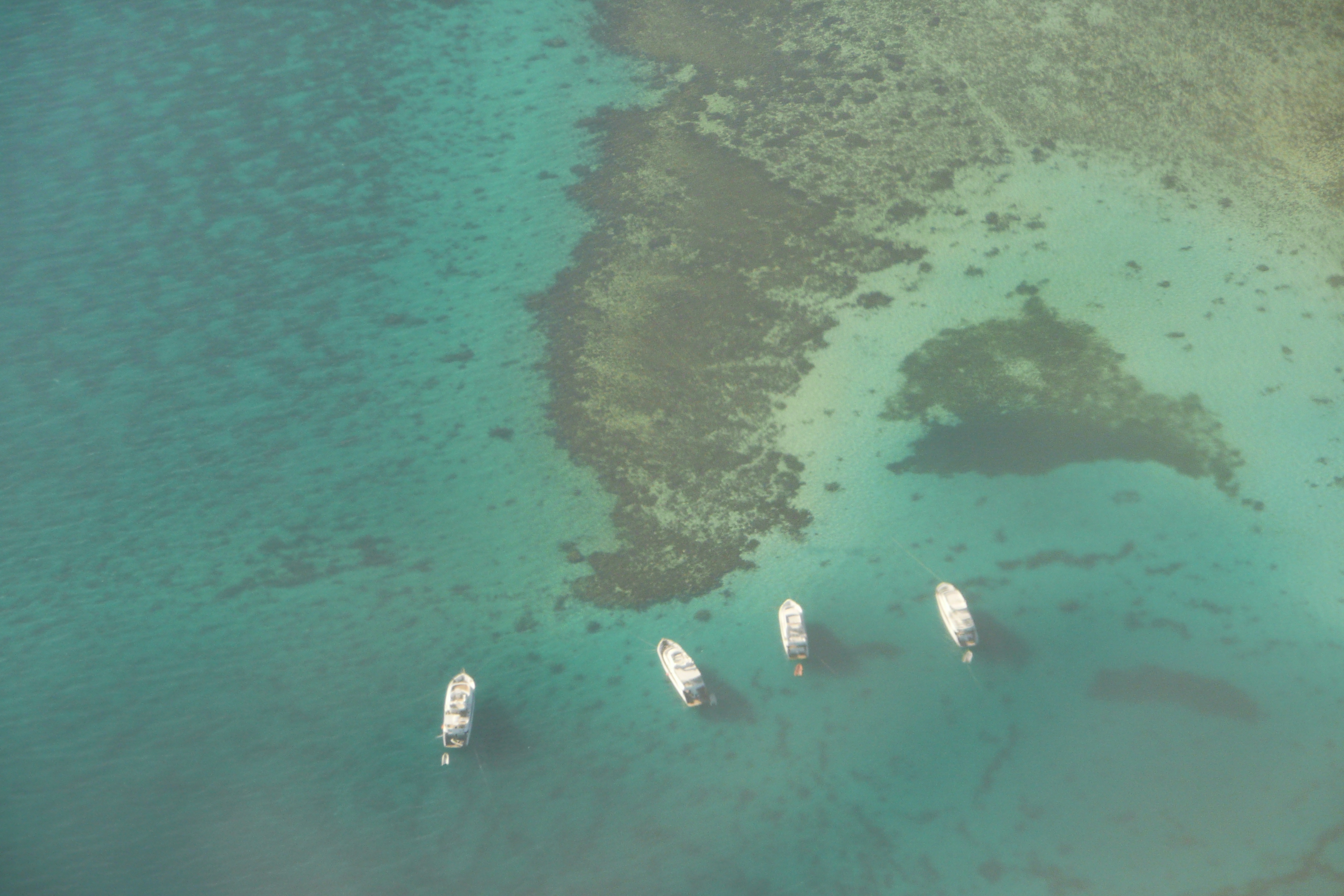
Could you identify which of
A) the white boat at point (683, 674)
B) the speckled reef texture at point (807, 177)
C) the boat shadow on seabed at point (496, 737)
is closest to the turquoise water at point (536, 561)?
the boat shadow on seabed at point (496, 737)

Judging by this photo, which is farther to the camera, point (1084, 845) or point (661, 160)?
point (661, 160)

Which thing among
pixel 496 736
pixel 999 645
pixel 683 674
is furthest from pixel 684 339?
pixel 496 736

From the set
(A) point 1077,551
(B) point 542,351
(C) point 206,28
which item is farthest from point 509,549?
(C) point 206,28

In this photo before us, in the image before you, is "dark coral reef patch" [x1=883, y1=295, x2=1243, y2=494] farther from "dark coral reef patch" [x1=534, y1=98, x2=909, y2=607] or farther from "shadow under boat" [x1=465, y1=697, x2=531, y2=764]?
"shadow under boat" [x1=465, y1=697, x2=531, y2=764]

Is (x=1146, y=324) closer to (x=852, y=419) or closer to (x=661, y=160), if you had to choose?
(x=852, y=419)

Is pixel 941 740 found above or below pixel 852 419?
below

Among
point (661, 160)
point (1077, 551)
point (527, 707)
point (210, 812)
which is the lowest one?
point (210, 812)

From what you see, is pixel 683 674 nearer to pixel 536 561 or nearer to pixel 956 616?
pixel 536 561
